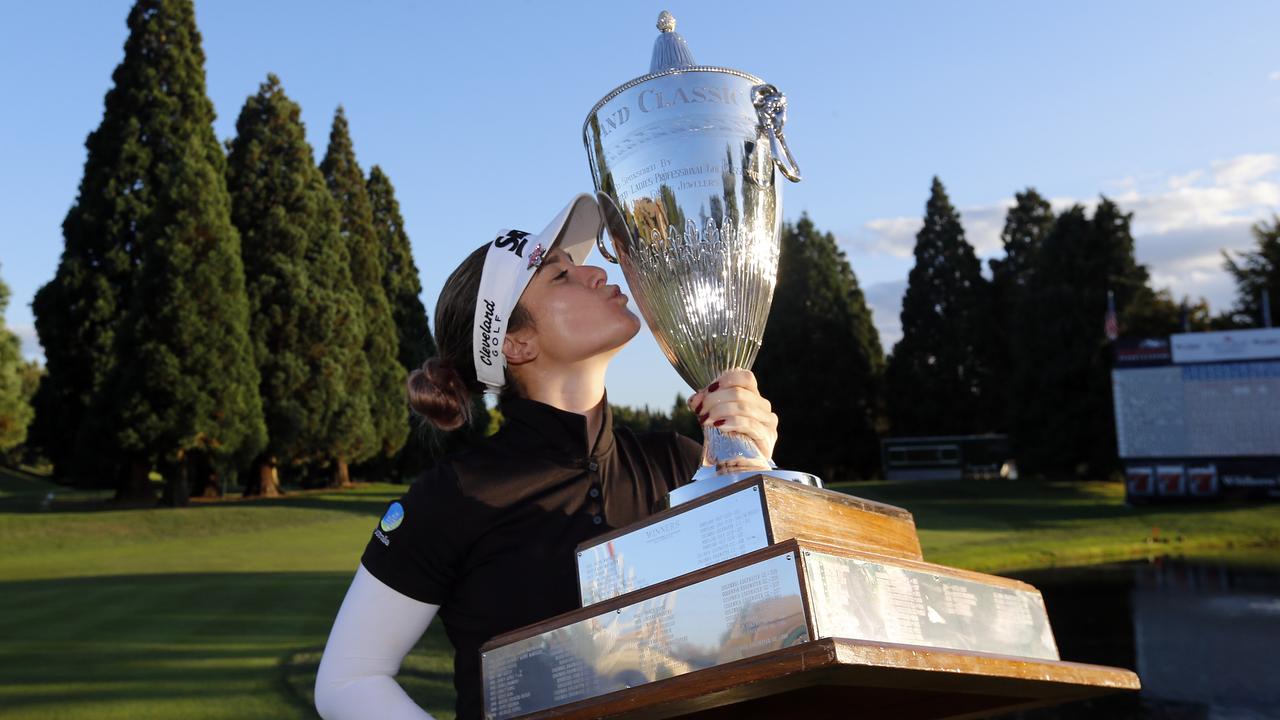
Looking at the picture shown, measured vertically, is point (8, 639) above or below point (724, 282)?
below

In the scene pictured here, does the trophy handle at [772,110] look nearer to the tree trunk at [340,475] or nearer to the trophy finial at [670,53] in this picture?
the trophy finial at [670,53]

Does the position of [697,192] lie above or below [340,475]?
above

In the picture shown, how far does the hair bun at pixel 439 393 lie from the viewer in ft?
6.72

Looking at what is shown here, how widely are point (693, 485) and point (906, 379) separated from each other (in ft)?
132

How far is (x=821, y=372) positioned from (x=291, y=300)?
2085cm

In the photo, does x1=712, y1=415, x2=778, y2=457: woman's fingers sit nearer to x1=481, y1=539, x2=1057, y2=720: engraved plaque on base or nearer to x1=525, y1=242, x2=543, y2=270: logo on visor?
x1=481, y1=539, x2=1057, y2=720: engraved plaque on base

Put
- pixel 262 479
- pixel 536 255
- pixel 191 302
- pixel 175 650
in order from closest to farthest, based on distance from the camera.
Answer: pixel 536 255
pixel 175 650
pixel 191 302
pixel 262 479

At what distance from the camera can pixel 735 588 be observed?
3.53 ft

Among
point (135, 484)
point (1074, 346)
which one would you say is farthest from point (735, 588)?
point (1074, 346)

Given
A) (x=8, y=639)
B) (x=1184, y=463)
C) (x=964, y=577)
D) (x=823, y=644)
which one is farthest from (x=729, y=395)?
(x=1184, y=463)

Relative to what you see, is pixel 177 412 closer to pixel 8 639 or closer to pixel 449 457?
pixel 8 639

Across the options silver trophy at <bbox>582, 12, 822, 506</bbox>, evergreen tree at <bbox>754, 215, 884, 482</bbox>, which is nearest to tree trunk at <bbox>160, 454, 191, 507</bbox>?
evergreen tree at <bbox>754, 215, 884, 482</bbox>

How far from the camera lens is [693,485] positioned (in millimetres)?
1422

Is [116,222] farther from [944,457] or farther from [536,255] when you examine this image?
[944,457]
